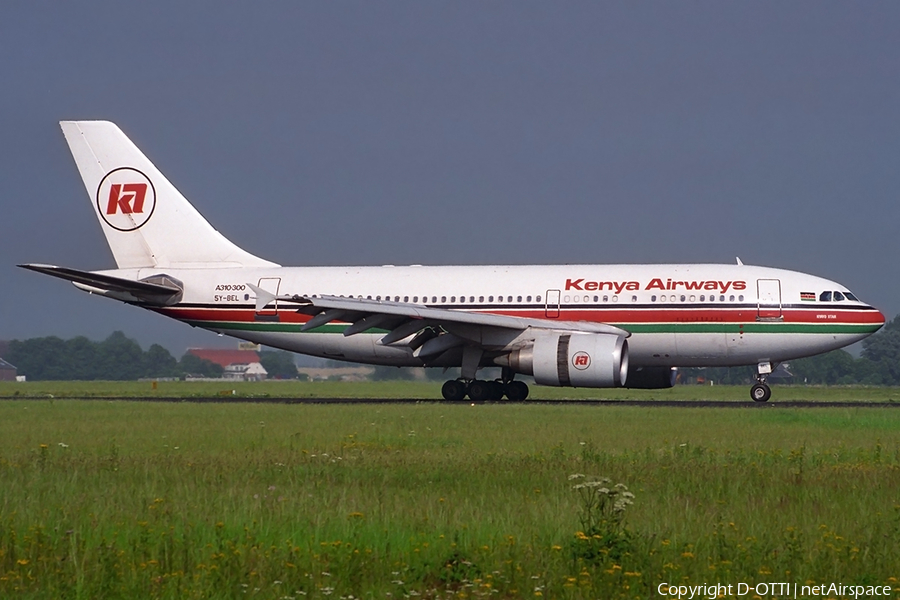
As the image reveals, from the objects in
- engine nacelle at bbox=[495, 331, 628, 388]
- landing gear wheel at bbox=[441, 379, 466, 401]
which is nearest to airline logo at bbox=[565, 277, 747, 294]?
engine nacelle at bbox=[495, 331, 628, 388]

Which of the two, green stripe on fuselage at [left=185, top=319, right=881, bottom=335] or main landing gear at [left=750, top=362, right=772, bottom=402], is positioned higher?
green stripe on fuselage at [left=185, top=319, right=881, bottom=335]

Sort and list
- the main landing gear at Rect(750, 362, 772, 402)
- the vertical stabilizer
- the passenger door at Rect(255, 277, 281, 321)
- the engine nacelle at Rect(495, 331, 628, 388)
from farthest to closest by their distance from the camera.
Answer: the vertical stabilizer → the passenger door at Rect(255, 277, 281, 321) → the main landing gear at Rect(750, 362, 772, 402) → the engine nacelle at Rect(495, 331, 628, 388)

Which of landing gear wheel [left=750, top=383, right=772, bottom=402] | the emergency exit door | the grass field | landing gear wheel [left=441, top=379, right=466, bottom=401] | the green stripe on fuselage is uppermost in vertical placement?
the emergency exit door

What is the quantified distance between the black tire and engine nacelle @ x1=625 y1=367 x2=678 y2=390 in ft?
13.6

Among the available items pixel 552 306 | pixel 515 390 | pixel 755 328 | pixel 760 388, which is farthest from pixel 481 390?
pixel 760 388

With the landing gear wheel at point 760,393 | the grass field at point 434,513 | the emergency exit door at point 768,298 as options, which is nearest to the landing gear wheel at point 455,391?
the landing gear wheel at point 760,393

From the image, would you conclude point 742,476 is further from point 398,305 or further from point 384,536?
point 398,305

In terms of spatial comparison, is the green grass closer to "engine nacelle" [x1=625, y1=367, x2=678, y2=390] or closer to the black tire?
"engine nacelle" [x1=625, y1=367, x2=678, y2=390]

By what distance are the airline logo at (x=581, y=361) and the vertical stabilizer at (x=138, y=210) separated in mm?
11455

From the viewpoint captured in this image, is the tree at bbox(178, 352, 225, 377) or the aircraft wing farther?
the tree at bbox(178, 352, 225, 377)

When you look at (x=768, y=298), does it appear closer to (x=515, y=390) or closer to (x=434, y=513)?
(x=515, y=390)

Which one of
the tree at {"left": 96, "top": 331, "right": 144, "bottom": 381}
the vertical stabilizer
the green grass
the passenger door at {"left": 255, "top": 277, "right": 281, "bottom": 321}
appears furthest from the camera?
the tree at {"left": 96, "top": 331, "right": 144, "bottom": 381}

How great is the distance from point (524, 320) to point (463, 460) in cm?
1572

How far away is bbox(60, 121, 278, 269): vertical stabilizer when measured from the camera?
34500 millimetres
